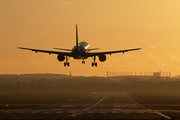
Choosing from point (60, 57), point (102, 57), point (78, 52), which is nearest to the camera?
point (78, 52)

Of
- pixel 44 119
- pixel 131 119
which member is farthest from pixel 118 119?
pixel 44 119

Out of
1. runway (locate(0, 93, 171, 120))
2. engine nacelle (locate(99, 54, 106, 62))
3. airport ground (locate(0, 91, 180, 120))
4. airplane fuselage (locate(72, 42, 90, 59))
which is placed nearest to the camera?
airplane fuselage (locate(72, 42, 90, 59))

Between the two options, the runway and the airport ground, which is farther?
the airport ground

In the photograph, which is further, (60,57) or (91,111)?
(91,111)

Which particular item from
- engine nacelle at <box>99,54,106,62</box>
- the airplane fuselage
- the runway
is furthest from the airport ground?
the airplane fuselage

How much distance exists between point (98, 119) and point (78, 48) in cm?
1833

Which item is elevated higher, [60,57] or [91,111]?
[60,57]

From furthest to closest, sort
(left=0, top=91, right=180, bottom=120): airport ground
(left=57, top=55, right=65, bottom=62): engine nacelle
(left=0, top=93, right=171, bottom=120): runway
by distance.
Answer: (left=0, top=91, right=180, bottom=120): airport ground < (left=0, top=93, right=171, bottom=120): runway < (left=57, top=55, right=65, bottom=62): engine nacelle

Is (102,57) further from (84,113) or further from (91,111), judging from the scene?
(91,111)

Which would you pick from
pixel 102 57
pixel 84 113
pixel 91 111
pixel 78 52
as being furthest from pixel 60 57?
pixel 91 111

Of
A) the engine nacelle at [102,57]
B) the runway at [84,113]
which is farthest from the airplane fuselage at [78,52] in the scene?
the runway at [84,113]

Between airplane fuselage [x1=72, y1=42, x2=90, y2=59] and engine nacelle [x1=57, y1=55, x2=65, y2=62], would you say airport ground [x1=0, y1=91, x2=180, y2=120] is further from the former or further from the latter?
airplane fuselage [x1=72, y1=42, x2=90, y2=59]

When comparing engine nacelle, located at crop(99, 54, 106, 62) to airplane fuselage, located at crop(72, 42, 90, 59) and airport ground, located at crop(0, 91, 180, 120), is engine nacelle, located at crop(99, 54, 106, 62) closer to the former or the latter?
airplane fuselage, located at crop(72, 42, 90, 59)

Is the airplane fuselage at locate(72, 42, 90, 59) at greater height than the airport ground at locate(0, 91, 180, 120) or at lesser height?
greater
